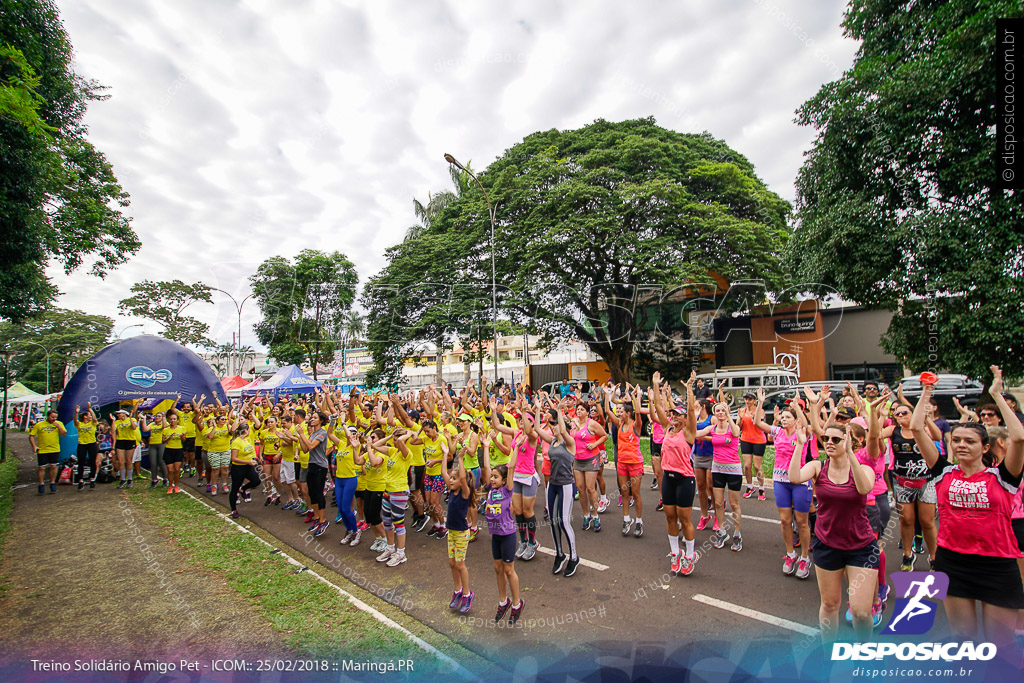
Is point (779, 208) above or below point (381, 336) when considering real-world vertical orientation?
above

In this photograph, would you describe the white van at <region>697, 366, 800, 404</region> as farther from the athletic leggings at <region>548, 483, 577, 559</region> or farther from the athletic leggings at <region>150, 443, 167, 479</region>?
the athletic leggings at <region>150, 443, 167, 479</region>

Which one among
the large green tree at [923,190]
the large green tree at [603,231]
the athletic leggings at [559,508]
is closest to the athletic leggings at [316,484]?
the athletic leggings at [559,508]

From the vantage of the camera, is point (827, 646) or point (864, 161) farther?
point (864, 161)

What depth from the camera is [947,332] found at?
40.1ft

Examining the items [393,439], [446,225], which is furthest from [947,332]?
[446,225]

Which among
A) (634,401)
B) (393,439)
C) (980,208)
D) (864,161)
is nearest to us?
(393,439)

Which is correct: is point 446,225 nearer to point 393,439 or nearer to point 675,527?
point 393,439

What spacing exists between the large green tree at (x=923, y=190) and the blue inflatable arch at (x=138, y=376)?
766 inches

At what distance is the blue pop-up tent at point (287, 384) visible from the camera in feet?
74.3

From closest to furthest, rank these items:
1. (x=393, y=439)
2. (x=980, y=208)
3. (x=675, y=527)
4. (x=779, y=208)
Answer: (x=675, y=527) → (x=393, y=439) → (x=980, y=208) → (x=779, y=208)

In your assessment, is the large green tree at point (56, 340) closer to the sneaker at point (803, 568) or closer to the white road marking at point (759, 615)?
the white road marking at point (759, 615)

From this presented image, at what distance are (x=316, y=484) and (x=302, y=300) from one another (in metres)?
25.2

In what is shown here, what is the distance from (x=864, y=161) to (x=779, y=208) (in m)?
11.3

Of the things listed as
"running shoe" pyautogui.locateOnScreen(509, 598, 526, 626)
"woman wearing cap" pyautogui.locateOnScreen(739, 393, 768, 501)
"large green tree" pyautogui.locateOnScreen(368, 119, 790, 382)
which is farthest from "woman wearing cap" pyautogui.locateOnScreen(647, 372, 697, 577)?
"large green tree" pyautogui.locateOnScreen(368, 119, 790, 382)
